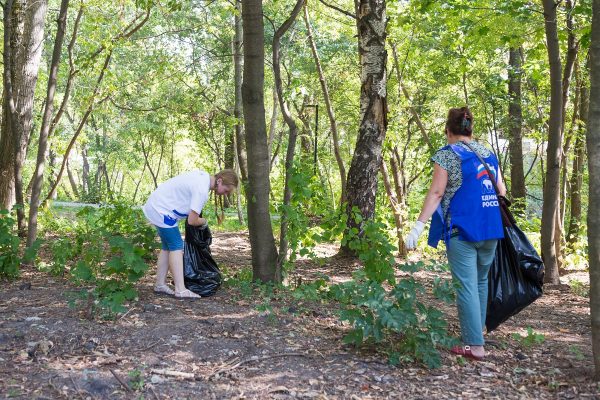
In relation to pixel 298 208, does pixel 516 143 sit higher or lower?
higher

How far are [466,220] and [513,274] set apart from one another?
0.70 metres

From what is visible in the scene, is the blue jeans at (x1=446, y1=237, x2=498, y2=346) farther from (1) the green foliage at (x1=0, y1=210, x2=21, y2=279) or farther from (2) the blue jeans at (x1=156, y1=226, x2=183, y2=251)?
(1) the green foliage at (x1=0, y1=210, x2=21, y2=279)

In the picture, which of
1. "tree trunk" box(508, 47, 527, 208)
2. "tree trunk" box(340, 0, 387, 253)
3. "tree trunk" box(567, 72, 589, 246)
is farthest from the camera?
"tree trunk" box(508, 47, 527, 208)

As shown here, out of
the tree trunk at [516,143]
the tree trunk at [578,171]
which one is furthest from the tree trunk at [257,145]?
the tree trunk at [516,143]

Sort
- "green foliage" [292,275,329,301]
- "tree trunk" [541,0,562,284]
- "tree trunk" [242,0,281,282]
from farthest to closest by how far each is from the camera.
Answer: "tree trunk" [541,0,562,284], "tree trunk" [242,0,281,282], "green foliage" [292,275,329,301]

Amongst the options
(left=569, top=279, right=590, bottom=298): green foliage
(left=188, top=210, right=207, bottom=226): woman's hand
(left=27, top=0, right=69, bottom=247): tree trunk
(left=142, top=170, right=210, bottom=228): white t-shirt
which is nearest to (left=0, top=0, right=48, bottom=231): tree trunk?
(left=27, top=0, right=69, bottom=247): tree trunk

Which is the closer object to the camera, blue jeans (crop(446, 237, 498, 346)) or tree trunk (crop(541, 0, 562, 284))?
blue jeans (crop(446, 237, 498, 346))

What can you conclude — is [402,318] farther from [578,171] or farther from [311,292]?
[578,171]

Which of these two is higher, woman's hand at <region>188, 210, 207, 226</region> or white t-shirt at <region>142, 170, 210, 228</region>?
white t-shirt at <region>142, 170, 210, 228</region>

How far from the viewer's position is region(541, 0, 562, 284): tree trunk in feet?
22.3

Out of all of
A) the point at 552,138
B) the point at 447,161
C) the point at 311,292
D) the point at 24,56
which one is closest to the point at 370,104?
the point at 552,138

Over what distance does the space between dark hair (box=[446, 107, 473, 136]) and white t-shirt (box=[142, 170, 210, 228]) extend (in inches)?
87.8

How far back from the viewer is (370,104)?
25.5ft

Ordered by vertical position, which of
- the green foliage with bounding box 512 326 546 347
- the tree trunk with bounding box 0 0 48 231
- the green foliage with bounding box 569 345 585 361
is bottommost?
the green foliage with bounding box 569 345 585 361
